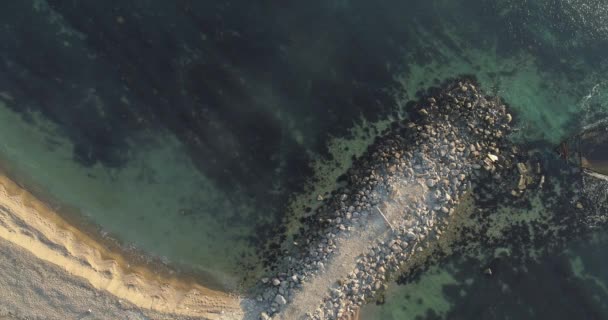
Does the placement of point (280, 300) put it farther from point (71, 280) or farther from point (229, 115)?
point (71, 280)

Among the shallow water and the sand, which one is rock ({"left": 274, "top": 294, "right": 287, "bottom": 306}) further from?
the sand

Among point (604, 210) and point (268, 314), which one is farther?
point (604, 210)

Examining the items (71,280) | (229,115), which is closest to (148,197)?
(71,280)

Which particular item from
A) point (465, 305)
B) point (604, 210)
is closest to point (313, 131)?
point (465, 305)

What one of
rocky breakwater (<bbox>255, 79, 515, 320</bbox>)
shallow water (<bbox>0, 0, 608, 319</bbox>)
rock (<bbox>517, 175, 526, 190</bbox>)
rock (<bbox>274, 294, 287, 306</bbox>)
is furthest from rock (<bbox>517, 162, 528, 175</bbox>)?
rock (<bbox>274, 294, 287, 306</bbox>)

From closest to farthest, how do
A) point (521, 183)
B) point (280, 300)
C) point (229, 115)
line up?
1. point (280, 300)
2. point (229, 115)
3. point (521, 183)

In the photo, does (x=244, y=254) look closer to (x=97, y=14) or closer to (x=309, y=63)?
(x=309, y=63)
